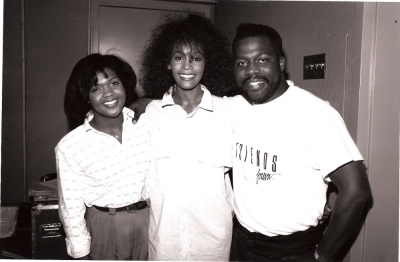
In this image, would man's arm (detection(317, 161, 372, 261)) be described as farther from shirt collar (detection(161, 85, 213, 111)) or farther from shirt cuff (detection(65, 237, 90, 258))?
shirt cuff (detection(65, 237, 90, 258))

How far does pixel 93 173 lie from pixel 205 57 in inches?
35.5

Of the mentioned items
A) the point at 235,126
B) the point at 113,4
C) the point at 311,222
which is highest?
the point at 113,4

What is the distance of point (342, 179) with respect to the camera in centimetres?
129

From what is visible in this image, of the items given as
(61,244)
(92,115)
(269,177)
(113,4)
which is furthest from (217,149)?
(113,4)

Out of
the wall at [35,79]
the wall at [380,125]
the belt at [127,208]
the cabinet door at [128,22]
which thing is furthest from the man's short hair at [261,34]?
the wall at [35,79]

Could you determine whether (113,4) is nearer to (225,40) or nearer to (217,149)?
(225,40)

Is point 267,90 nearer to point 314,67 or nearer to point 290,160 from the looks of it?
point 290,160

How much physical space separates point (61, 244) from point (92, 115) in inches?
47.1

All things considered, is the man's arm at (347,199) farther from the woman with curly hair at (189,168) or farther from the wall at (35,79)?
the wall at (35,79)


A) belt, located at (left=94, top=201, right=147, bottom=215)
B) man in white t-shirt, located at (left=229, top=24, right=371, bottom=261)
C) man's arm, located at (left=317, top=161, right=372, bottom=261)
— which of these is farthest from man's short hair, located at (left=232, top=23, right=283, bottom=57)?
belt, located at (left=94, top=201, right=147, bottom=215)

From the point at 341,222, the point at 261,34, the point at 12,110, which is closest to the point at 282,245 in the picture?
the point at 341,222

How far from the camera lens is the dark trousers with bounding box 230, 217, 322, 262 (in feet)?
4.71

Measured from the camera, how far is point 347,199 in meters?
1.27

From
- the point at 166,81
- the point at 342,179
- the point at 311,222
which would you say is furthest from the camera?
the point at 166,81
